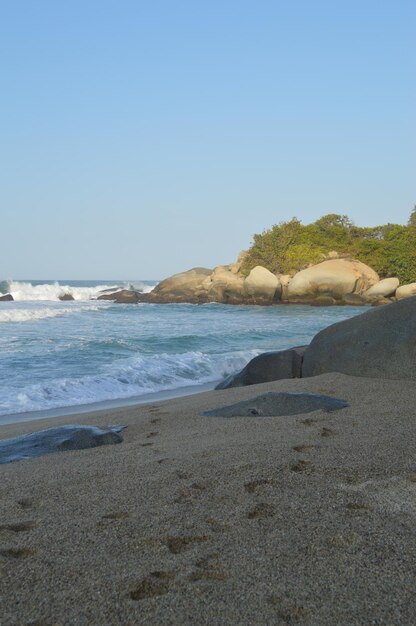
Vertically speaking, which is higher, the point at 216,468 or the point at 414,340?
the point at 414,340

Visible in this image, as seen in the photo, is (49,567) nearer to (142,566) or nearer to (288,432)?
(142,566)

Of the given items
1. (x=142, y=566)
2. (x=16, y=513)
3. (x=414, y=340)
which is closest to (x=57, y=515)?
(x=16, y=513)

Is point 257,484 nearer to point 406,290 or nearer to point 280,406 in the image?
point 280,406

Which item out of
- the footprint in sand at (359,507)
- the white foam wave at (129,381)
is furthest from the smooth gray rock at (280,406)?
the white foam wave at (129,381)

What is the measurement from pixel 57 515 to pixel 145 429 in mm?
3083

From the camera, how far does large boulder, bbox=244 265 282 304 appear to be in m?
44.0

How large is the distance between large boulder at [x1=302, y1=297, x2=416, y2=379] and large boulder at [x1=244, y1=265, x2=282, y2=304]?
111 feet

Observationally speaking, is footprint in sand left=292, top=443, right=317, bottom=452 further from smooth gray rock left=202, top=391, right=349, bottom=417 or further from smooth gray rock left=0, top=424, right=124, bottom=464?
smooth gray rock left=0, top=424, right=124, bottom=464

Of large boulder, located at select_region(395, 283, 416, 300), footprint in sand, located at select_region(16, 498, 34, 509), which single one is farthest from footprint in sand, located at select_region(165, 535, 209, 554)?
large boulder, located at select_region(395, 283, 416, 300)

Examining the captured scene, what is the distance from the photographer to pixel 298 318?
97.2ft

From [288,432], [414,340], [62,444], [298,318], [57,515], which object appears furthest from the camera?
[298,318]

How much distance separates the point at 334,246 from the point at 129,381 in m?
45.2

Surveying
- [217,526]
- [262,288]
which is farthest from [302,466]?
[262,288]

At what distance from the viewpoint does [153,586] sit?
247 cm
